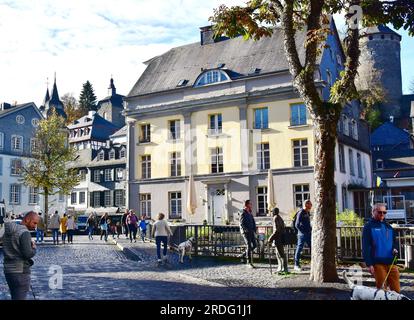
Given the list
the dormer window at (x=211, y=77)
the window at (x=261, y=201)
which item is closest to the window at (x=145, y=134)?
the dormer window at (x=211, y=77)

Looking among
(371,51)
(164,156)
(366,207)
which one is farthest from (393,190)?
(371,51)

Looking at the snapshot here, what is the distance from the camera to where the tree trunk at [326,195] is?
407 inches

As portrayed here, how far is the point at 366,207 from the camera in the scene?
3519cm

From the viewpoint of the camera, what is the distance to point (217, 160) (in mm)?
32562

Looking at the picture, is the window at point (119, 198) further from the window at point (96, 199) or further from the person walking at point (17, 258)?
A: the person walking at point (17, 258)

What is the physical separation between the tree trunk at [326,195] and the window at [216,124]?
22.2 meters

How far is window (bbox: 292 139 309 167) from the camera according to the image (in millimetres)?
30131

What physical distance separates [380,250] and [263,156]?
24.5 metres

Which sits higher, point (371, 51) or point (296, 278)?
point (371, 51)

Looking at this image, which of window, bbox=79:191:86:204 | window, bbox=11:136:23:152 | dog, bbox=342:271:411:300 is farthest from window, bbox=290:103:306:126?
window, bbox=79:191:86:204
